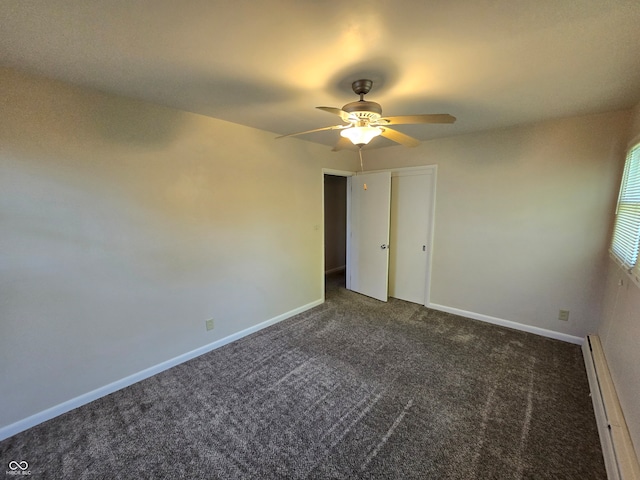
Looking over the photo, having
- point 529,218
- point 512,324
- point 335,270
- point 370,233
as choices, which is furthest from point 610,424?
point 335,270

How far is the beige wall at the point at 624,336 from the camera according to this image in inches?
61.7

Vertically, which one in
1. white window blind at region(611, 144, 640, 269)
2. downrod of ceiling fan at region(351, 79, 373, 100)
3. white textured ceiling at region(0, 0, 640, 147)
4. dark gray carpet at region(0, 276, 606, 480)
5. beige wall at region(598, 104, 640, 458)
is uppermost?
white textured ceiling at region(0, 0, 640, 147)

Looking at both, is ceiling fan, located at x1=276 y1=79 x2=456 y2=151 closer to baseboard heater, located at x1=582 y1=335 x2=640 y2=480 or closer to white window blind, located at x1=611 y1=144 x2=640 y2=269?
white window blind, located at x1=611 y1=144 x2=640 y2=269

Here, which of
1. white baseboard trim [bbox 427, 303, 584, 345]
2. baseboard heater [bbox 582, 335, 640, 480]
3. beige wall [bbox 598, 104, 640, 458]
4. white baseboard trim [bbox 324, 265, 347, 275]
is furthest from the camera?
white baseboard trim [bbox 324, 265, 347, 275]

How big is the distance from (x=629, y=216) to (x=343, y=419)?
2700mm

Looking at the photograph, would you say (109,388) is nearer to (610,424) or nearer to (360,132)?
(360,132)

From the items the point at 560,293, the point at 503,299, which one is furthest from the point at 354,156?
the point at 560,293

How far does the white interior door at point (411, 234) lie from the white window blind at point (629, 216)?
5.73ft

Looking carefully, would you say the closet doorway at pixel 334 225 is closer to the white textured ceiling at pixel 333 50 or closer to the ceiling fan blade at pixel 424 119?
the white textured ceiling at pixel 333 50

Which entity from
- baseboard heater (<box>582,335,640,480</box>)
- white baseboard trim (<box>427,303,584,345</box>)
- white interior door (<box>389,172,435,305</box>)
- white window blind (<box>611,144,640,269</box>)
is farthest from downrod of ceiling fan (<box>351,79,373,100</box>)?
white baseboard trim (<box>427,303,584,345</box>)

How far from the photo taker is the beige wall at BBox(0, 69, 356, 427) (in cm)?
178

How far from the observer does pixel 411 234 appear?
3.97 metres

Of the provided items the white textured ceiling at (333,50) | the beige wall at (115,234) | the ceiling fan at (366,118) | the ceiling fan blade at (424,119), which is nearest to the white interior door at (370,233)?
the beige wall at (115,234)

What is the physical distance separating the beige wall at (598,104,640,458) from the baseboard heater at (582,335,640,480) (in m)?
0.04
